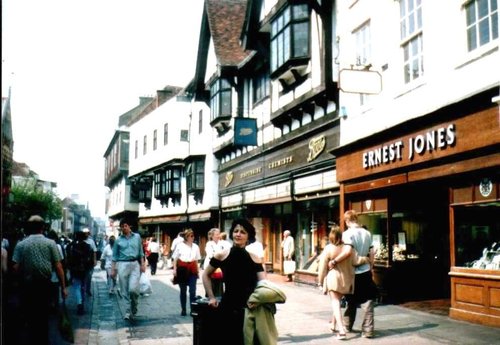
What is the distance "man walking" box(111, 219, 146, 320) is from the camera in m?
10.1

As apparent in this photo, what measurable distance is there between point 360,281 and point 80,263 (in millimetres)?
6559

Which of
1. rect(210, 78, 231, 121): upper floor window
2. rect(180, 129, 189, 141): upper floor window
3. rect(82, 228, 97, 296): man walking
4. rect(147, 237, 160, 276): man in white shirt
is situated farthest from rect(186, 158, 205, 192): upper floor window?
rect(82, 228, 97, 296): man walking

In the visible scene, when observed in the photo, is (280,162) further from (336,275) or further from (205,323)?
(205,323)

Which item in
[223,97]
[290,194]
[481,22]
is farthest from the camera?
[223,97]

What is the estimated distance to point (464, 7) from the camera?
986 centimetres

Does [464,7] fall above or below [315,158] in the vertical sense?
above

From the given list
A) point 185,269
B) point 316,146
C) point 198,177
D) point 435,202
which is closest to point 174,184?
point 198,177

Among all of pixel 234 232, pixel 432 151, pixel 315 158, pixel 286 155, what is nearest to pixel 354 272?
pixel 432 151

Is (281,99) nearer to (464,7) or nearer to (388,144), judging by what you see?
(388,144)

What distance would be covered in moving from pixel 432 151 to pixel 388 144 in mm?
1570

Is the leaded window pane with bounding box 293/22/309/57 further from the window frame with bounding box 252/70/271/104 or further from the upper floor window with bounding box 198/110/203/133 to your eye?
the upper floor window with bounding box 198/110/203/133

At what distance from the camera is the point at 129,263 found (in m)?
10.2

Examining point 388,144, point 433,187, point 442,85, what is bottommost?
point 433,187

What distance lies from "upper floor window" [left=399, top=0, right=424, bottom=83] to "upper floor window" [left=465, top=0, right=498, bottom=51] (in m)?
1.49
